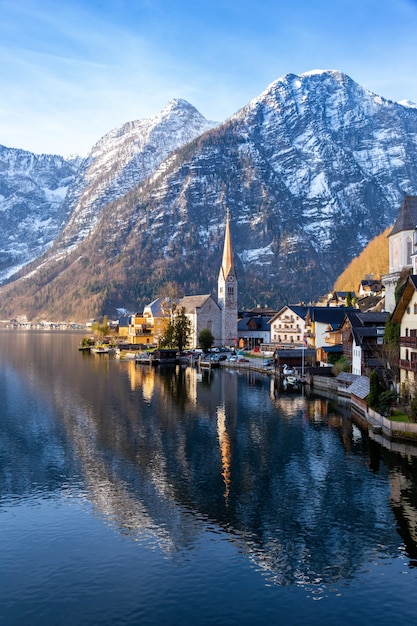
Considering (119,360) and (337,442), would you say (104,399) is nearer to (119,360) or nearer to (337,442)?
(337,442)

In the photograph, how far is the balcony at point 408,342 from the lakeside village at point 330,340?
0.29 ft

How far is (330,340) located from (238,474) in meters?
61.4

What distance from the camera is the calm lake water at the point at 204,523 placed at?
2453cm

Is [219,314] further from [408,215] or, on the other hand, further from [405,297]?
[405,297]

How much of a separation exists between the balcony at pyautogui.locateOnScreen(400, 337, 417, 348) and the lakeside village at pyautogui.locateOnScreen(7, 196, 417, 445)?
9 centimetres

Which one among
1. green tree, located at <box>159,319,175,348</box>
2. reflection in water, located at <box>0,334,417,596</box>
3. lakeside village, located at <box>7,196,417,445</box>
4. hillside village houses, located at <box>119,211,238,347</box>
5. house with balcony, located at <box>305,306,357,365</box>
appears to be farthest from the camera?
hillside village houses, located at <box>119,211,238,347</box>

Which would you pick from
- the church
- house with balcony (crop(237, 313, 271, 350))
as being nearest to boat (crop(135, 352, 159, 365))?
the church

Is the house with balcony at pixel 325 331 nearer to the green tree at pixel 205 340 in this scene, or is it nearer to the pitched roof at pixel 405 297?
the green tree at pixel 205 340

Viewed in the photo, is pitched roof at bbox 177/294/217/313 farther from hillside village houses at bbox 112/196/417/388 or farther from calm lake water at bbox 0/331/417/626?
calm lake water at bbox 0/331/417/626

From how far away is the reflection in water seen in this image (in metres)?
30.0

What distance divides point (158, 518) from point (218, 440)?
19436 millimetres

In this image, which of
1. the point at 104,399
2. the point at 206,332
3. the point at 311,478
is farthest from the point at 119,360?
the point at 311,478

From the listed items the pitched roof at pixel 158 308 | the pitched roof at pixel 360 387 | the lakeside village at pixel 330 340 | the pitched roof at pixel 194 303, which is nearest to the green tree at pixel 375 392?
the lakeside village at pixel 330 340

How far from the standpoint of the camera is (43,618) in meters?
23.5
